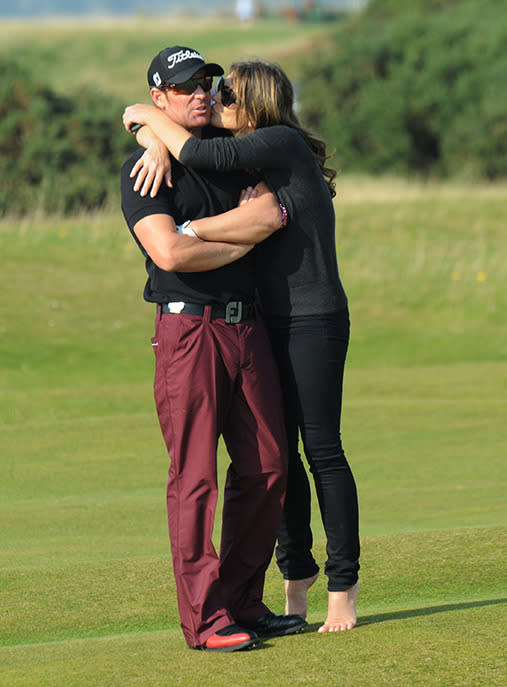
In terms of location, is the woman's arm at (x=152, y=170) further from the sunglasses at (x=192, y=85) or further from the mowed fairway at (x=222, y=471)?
the mowed fairway at (x=222, y=471)

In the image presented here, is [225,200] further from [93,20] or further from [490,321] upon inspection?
[93,20]

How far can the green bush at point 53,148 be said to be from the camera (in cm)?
2425

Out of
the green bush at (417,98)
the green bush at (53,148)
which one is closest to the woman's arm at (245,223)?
the green bush at (53,148)

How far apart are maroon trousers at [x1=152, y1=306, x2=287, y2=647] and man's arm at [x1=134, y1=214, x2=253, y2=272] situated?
0.16m

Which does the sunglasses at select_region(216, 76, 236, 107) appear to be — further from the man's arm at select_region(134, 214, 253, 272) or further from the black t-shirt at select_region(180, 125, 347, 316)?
the man's arm at select_region(134, 214, 253, 272)

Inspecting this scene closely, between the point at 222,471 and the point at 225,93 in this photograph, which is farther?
the point at 222,471

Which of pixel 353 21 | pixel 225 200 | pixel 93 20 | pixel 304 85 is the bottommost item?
pixel 225 200

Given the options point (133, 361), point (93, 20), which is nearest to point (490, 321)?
point (133, 361)

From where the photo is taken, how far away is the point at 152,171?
3.89 m

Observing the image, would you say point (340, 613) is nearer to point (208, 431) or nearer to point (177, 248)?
point (208, 431)

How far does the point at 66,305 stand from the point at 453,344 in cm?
509

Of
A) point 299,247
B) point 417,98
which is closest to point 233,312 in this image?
point 299,247

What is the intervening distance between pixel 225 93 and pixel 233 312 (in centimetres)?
77

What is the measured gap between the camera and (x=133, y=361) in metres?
13.2
